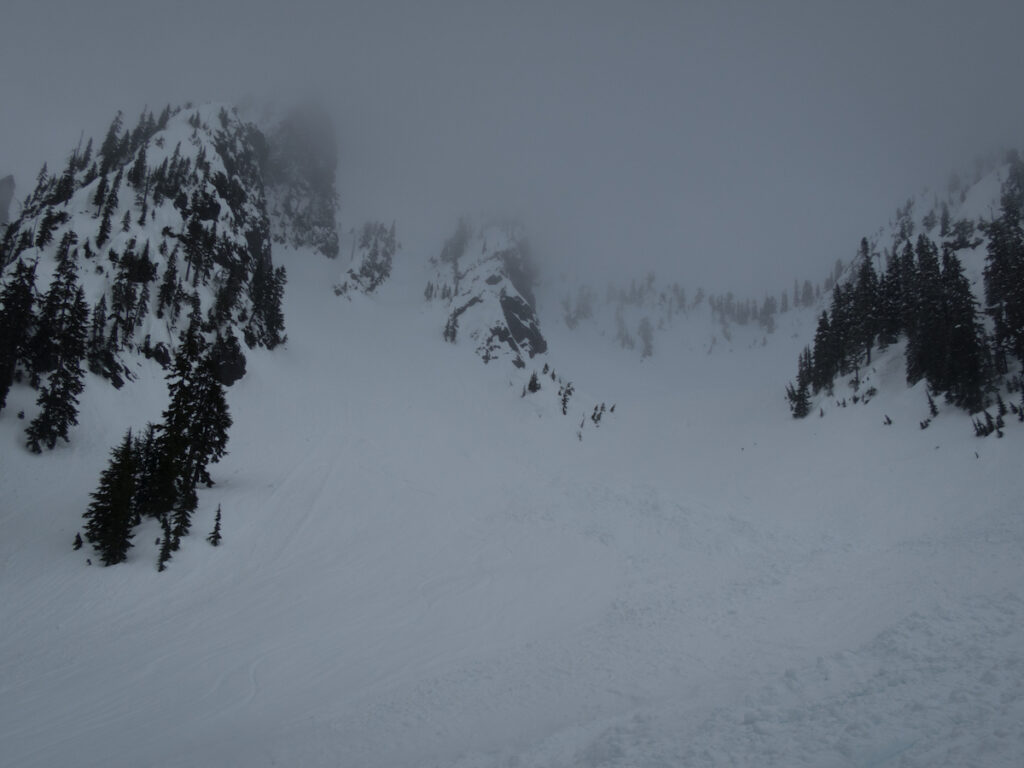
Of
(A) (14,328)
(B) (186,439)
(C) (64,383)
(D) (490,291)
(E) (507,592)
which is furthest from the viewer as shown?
(D) (490,291)

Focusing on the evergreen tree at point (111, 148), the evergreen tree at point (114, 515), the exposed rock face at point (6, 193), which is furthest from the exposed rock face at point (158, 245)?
the evergreen tree at point (114, 515)

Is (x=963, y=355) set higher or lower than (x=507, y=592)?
higher

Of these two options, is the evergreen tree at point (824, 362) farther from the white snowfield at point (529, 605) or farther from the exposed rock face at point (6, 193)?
the exposed rock face at point (6, 193)

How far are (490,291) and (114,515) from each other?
302 feet

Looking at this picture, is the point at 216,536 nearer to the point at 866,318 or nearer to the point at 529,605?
the point at 529,605

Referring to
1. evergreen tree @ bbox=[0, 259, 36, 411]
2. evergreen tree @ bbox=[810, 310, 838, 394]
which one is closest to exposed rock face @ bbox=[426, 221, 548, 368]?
evergreen tree @ bbox=[810, 310, 838, 394]

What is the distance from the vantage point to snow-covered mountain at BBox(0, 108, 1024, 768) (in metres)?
9.05

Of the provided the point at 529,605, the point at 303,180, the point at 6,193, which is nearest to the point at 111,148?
the point at 6,193

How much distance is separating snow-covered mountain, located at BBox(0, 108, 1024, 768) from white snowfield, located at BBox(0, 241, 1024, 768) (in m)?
0.10

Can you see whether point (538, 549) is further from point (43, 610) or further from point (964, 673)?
point (43, 610)

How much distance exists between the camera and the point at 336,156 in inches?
5566

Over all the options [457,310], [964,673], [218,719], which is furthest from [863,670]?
[457,310]

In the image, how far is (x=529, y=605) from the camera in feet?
57.8

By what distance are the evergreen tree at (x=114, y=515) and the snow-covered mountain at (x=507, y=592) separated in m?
0.86
